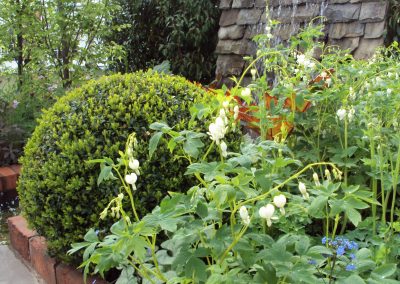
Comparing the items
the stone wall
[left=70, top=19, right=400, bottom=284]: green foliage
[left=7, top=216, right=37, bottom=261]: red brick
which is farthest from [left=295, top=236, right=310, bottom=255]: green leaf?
the stone wall

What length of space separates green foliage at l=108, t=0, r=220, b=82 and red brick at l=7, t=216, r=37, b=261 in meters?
3.03

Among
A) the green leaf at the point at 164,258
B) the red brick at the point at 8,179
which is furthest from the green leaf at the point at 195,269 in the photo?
the red brick at the point at 8,179

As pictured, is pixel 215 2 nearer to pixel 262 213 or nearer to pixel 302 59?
pixel 302 59

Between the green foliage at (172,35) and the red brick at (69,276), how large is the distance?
3474 mm

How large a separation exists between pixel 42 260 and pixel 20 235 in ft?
1.14

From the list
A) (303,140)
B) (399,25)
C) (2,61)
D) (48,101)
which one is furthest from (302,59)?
(2,61)

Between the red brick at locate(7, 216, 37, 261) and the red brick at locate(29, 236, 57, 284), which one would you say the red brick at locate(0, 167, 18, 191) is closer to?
the red brick at locate(7, 216, 37, 261)

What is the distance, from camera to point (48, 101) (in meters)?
4.45

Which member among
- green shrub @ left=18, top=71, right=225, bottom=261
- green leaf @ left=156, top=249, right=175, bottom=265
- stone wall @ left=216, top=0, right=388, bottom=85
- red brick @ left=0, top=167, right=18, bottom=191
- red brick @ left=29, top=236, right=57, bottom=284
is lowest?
red brick @ left=0, top=167, right=18, bottom=191

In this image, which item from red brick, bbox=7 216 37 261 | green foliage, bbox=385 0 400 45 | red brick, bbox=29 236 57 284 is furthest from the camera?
green foliage, bbox=385 0 400 45

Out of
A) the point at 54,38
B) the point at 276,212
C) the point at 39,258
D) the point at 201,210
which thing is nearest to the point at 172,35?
the point at 54,38

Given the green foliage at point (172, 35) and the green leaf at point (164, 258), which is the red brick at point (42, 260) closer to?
the green leaf at point (164, 258)

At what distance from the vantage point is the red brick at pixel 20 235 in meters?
2.76

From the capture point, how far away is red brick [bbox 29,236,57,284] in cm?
243
